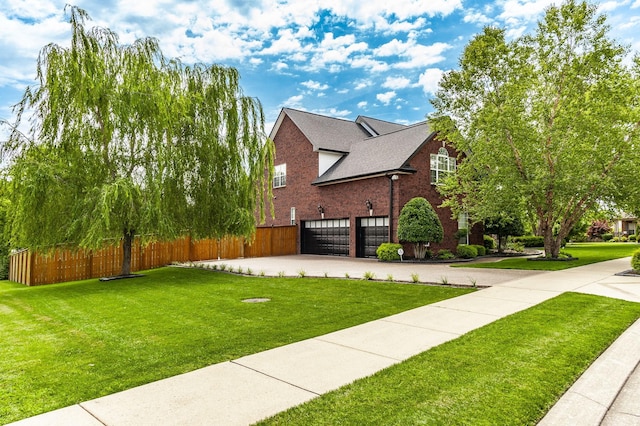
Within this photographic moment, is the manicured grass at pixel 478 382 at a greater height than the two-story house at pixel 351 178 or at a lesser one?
lesser

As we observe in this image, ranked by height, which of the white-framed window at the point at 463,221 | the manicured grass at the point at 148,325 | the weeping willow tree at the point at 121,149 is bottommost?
the manicured grass at the point at 148,325

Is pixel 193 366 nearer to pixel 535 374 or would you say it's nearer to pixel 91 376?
pixel 91 376

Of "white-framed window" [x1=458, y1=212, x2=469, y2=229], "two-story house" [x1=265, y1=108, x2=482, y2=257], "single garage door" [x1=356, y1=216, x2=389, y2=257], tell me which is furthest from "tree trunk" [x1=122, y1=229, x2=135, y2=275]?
"white-framed window" [x1=458, y1=212, x2=469, y2=229]

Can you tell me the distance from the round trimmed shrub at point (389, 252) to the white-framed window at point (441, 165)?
172 inches

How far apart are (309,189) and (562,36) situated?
14553 mm

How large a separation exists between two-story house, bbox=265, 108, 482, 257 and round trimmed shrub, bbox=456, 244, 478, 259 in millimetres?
703

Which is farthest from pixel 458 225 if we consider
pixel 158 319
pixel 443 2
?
pixel 158 319

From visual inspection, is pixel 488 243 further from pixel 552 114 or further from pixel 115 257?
pixel 115 257

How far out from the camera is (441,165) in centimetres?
2122

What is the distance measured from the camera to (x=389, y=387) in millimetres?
3730

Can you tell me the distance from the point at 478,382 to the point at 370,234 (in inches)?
671

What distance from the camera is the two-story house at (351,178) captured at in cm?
1970

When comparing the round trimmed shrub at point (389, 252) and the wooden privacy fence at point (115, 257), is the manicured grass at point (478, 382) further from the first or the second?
the round trimmed shrub at point (389, 252)

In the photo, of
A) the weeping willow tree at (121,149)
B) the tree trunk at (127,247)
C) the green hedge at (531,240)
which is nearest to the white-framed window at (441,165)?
the weeping willow tree at (121,149)
